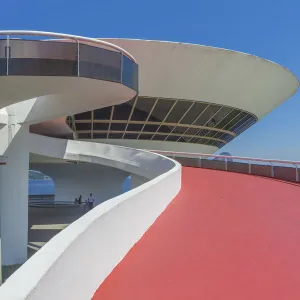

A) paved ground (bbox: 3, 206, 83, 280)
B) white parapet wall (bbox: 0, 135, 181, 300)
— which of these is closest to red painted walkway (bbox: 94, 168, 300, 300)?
white parapet wall (bbox: 0, 135, 181, 300)

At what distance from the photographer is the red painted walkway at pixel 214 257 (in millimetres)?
3791

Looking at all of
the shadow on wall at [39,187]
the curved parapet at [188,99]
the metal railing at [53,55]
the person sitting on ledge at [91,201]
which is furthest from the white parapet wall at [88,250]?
the shadow on wall at [39,187]

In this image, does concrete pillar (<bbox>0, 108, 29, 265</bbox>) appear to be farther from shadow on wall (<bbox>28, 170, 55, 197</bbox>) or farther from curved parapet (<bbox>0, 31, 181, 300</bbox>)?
shadow on wall (<bbox>28, 170, 55, 197</bbox>)

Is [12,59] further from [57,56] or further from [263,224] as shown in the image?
[263,224]

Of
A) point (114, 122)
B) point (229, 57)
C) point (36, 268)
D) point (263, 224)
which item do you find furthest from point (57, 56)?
point (114, 122)

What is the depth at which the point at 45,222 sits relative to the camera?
98.4 ft

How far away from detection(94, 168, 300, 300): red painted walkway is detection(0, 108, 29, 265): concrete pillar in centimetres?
1243

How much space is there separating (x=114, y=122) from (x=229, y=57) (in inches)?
380

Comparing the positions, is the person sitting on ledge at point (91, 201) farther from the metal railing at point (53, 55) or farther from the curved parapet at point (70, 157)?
the metal railing at point (53, 55)

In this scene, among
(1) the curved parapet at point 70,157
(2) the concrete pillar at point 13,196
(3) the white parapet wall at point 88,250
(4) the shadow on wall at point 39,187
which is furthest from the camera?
(4) the shadow on wall at point 39,187

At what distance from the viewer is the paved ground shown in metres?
22.9

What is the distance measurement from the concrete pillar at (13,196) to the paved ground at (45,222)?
1.05 meters

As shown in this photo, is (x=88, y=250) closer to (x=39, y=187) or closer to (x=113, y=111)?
(x=113, y=111)

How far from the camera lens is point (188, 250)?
16.9 feet
